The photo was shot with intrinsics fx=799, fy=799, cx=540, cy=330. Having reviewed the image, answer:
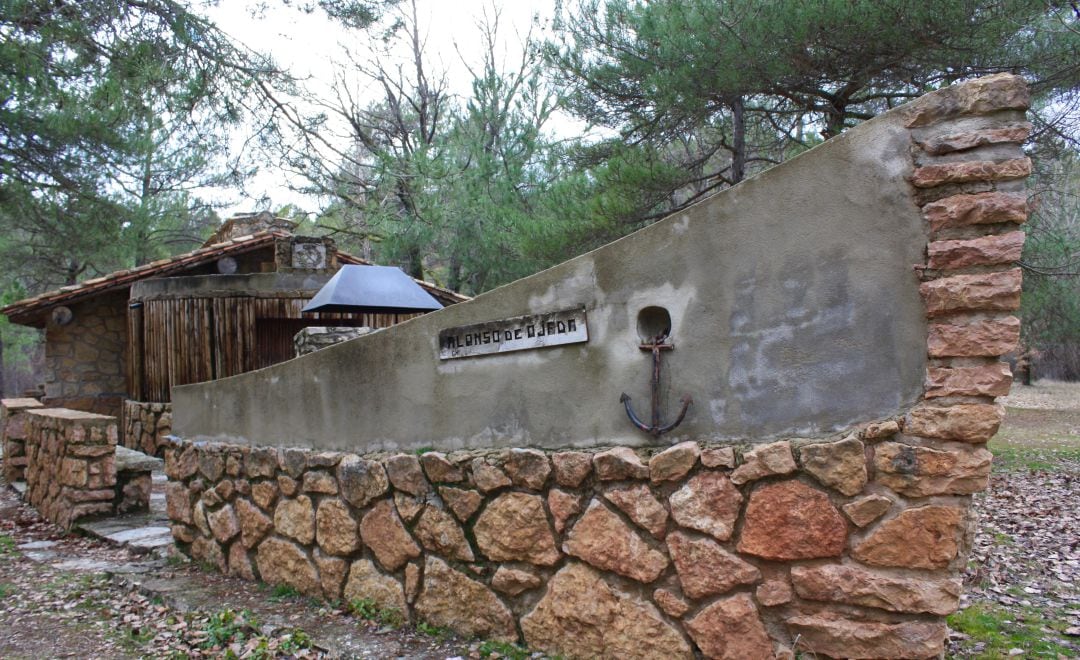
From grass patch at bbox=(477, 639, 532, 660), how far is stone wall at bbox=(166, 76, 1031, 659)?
0.25ft

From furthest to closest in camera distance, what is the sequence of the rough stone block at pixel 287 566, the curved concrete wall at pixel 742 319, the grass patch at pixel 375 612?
the rough stone block at pixel 287 566, the grass patch at pixel 375 612, the curved concrete wall at pixel 742 319

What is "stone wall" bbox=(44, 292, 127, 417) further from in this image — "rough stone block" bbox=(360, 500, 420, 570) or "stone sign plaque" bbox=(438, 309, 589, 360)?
"stone sign plaque" bbox=(438, 309, 589, 360)

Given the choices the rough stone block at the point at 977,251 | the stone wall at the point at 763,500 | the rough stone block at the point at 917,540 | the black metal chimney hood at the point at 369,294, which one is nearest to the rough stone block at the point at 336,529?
the stone wall at the point at 763,500

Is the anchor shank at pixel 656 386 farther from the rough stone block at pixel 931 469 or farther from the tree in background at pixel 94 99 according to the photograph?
the tree in background at pixel 94 99

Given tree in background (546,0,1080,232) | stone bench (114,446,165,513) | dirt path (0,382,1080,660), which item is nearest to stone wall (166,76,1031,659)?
dirt path (0,382,1080,660)

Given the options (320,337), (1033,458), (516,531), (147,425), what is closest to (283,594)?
(516,531)

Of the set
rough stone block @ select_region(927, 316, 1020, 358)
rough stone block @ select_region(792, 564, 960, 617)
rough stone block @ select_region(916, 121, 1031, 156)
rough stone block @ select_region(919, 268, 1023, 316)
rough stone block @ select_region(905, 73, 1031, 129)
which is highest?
rough stone block @ select_region(905, 73, 1031, 129)

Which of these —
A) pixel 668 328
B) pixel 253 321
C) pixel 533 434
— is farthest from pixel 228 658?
pixel 253 321

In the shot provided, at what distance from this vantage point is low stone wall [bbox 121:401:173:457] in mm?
11703

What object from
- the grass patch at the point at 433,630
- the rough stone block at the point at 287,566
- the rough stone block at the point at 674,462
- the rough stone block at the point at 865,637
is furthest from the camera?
the rough stone block at the point at 287,566

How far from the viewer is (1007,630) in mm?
4211

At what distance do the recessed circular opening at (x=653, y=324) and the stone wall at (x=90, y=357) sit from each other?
12530 mm

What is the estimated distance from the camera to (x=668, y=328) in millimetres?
3557

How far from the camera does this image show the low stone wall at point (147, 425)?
1170 cm
